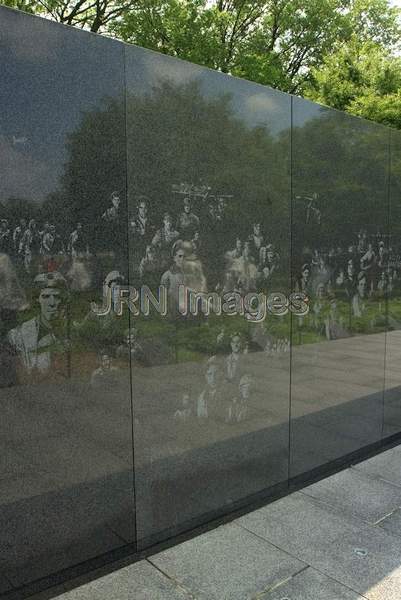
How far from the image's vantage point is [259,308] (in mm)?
5160

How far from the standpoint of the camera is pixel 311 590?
3758 mm

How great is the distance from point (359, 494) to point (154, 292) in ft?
10.1

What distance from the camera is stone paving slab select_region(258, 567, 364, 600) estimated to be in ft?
12.0

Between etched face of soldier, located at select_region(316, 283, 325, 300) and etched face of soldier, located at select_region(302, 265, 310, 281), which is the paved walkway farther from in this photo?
etched face of soldier, located at select_region(302, 265, 310, 281)

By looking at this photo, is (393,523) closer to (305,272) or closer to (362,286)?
(305,272)

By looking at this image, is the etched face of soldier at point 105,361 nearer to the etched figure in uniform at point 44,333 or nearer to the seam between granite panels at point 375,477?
the etched figure in uniform at point 44,333

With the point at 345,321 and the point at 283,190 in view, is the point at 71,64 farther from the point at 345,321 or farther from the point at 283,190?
the point at 345,321

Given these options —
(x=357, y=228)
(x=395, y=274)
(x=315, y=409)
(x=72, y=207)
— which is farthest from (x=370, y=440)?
(x=72, y=207)

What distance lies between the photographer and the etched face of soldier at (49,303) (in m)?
3.66

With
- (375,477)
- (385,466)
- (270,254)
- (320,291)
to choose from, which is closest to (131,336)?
(270,254)

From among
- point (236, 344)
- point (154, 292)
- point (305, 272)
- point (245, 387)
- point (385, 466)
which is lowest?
point (385, 466)

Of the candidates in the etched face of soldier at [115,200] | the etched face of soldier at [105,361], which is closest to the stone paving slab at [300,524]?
the etched face of soldier at [105,361]

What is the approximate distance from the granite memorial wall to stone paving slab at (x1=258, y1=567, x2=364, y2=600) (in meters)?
1.12

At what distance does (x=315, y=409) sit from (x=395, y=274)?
2.49 metres
